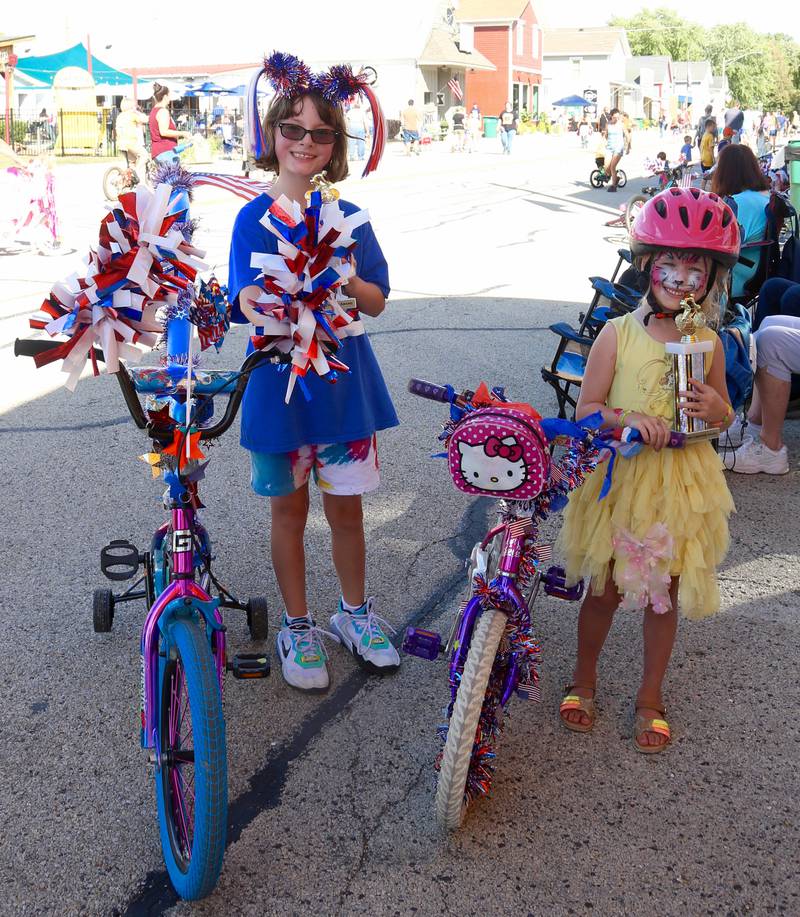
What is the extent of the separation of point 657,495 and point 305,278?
1.25 m

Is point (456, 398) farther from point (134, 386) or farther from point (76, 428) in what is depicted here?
point (76, 428)

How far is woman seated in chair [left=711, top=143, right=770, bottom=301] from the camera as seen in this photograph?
619cm

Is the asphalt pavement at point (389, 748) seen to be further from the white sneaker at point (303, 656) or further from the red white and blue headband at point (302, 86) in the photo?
the red white and blue headband at point (302, 86)

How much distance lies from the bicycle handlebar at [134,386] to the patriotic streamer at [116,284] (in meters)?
0.06

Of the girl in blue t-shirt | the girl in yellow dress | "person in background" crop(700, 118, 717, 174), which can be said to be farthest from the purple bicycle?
"person in background" crop(700, 118, 717, 174)

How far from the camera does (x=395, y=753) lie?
3.02m

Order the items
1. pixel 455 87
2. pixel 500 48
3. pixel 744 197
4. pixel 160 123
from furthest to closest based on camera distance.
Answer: pixel 500 48, pixel 455 87, pixel 160 123, pixel 744 197

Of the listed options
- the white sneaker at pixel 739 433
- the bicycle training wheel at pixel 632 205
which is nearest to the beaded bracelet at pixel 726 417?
the white sneaker at pixel 739 433

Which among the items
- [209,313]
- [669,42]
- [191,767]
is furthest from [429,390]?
[669,42]

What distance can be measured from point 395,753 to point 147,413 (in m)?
1.28

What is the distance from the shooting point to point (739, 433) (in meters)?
5.54

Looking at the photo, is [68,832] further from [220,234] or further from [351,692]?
[220,234]

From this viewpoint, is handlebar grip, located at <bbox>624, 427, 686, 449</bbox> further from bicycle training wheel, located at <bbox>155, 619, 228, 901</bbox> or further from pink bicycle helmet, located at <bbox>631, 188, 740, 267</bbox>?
bicycle training wheel, located at <bbox>155, 619, 228, 901</bbox>

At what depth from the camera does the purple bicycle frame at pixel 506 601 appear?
8.37 feet
